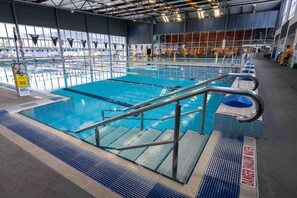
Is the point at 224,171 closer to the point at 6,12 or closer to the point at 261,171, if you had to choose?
the point at 261,171

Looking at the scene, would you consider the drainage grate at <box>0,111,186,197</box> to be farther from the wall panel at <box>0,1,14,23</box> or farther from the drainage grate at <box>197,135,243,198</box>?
the wall panel at <box>0,1,14,23</box>

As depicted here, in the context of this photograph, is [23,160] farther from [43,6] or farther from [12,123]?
[43,6]

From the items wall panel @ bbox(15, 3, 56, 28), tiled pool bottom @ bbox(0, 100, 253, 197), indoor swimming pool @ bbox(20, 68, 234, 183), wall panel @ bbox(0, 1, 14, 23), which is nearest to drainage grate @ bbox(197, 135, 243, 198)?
tiled pool bottom @ bbox(0, 100, 253, 197)

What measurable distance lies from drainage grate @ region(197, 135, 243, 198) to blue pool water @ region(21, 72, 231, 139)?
151 centimetres

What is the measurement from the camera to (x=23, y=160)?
6.13ft

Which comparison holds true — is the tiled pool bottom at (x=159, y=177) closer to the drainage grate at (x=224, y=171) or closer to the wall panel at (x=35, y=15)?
the drainage grate at (x=224, y=171)

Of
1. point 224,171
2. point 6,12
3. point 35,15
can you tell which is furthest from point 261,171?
point 35,15

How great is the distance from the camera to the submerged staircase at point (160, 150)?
6.19ft

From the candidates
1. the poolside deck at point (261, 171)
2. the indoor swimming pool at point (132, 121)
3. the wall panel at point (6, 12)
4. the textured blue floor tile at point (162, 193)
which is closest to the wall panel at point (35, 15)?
the wall panel at point (6, 12)

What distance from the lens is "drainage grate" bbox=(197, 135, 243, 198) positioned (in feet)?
4.29

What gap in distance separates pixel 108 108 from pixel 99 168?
3.85 metres

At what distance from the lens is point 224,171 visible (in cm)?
150

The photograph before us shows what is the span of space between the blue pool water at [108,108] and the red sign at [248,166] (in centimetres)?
171

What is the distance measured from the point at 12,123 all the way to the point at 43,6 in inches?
676
